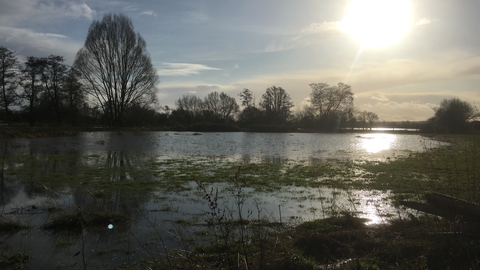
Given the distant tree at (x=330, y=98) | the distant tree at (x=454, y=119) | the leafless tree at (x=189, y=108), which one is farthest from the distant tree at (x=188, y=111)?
the distant tree at (x=454, y=119)

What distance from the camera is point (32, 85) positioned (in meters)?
Result: 45.9

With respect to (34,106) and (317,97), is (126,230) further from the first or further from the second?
(317,97)

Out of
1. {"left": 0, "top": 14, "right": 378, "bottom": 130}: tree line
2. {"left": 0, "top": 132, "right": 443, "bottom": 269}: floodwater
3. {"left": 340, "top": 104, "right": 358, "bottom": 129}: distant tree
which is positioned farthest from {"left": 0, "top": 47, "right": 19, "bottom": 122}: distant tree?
{"left": 340, "top": 104, "right": 358, "bottom": 129}: distant tree

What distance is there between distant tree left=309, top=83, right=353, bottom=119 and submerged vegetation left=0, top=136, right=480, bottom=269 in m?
60.1

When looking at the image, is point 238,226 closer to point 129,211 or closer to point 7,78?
point 129,211

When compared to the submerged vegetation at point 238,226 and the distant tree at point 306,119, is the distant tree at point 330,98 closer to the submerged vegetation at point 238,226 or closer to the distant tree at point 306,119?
the distant tree at point 306,119

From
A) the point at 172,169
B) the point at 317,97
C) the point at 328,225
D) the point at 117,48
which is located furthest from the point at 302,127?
the point at 328,225

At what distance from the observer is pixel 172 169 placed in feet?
46.6

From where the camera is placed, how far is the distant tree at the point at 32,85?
147ft

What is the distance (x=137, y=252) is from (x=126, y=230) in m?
1.12

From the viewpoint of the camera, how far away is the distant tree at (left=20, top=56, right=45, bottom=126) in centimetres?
4484

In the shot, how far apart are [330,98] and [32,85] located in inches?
2148

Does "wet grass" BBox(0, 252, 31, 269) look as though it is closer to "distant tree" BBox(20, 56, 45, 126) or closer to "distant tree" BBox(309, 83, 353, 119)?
"distant tree" BBox(20, 56, 45, 126)

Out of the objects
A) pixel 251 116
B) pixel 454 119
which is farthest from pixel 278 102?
pixel 454 119
